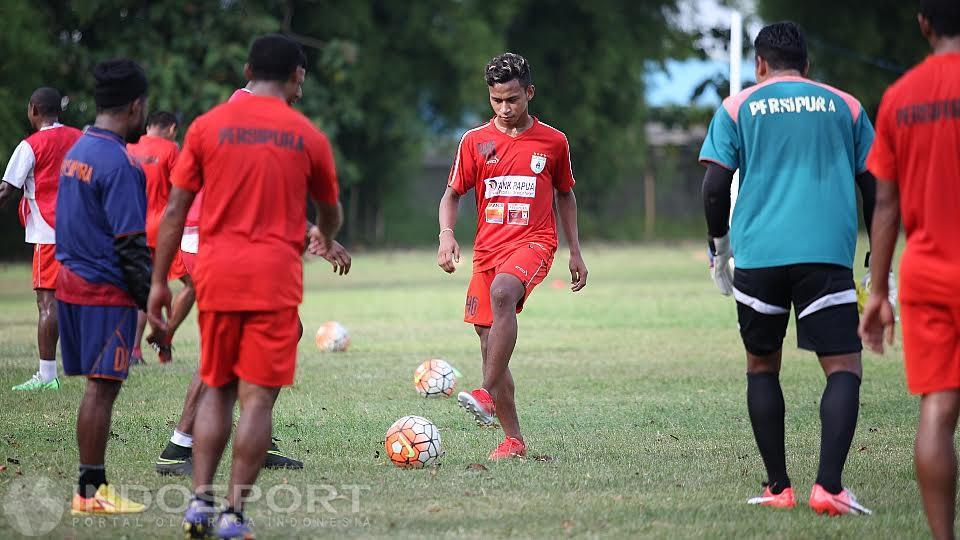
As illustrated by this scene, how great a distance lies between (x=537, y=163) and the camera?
26.8 feet

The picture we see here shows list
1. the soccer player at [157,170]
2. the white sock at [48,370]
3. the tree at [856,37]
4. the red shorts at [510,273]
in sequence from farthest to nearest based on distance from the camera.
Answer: the tree at [856,37], the soccer player at [157,170], the white sock at [48,370], the red shorts at [510,273]

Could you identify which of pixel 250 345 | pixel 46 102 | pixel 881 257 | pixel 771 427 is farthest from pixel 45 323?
pixel 881 257

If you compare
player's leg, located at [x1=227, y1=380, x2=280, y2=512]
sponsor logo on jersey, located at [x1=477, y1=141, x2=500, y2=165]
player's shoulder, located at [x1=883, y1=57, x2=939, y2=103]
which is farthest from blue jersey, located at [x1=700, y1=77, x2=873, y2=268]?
player's leg, located at [x1=227, y1=380, x2=280, y2=512]

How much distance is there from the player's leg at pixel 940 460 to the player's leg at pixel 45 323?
7.49m

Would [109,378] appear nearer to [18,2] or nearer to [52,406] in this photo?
[52,406]

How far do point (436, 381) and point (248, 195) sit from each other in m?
5.18

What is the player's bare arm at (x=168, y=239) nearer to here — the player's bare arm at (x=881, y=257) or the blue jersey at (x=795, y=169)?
the blue jersey at (x=795, y=169)

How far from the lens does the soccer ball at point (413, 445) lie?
7.46m

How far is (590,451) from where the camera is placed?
807cm

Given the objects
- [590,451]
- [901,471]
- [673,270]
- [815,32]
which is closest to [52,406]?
[590,451]

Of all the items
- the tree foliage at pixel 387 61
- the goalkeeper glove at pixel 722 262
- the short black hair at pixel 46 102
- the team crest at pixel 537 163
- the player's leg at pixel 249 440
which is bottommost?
the player's leg at pixel 249 440

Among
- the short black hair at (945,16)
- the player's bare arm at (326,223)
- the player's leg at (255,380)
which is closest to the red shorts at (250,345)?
the player's leg at (255,380)

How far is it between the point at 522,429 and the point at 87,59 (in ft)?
88.6

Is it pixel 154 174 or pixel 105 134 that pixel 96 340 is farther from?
pixel 154 174
